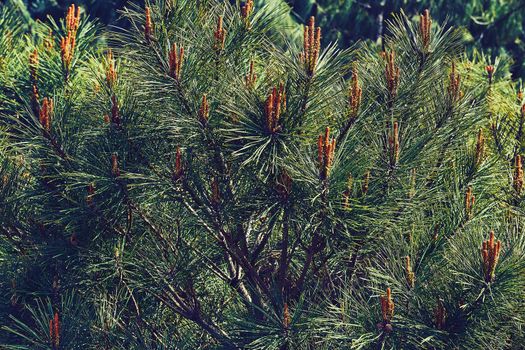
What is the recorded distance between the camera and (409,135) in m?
3.96

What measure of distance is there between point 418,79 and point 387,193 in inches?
22.9

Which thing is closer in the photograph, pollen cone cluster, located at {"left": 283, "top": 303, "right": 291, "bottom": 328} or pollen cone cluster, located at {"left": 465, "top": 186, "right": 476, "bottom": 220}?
pollen cone cluster, located at {"left": 283, "top": 303, "right": 291, "bottom": 328}

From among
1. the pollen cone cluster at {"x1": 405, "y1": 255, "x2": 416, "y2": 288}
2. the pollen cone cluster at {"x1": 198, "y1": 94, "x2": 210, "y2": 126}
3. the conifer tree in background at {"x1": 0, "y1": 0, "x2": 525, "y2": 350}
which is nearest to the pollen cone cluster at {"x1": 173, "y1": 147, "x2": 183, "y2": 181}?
the conifer tree in background at {"x1": 0, "y1": 0, "x2": 525, "y2": 350}

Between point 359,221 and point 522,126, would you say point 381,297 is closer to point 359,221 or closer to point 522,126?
point 359,221

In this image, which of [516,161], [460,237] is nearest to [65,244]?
[460,237]

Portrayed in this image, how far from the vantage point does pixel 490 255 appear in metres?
3.43

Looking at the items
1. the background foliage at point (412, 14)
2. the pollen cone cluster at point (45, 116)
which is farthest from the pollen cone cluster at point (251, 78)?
the background foliage at point (412, 14)

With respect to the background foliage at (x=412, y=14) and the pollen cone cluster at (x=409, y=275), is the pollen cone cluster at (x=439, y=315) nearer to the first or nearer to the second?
the pollen cone cluster at (x=409, y=275)

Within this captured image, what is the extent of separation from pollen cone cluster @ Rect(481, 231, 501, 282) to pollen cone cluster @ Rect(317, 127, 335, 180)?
0.58m

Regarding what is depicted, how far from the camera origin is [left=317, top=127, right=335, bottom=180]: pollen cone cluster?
11.6 feet

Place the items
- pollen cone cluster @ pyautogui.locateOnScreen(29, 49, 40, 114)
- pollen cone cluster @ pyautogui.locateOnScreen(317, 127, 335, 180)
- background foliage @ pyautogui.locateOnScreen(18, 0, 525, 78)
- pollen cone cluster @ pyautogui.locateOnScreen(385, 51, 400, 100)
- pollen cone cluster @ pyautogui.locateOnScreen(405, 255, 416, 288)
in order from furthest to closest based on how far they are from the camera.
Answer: background foliage @ pyautogui.locateOnScreen(18, 0, 525, 78) → pollen cone cluster @ pyautogui.locateOnScreen(29, 49, 40, 114) → pollen cone cluster @ pyautogui.locateOnScreen(385, 51, 400, 100) → pollen cone cluster @ pyautogui.locateOnScreen(405, 255, 416, 288) → pollen cone cluster @ pyautogui.locateOnScreen(317, 127, 335, 180)

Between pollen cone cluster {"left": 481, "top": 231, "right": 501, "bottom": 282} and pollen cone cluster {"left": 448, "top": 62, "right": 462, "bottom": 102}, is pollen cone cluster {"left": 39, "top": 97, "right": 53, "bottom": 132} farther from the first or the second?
pollen cone cluster {"left": 481, "top": 231, "right": 501, "bottom": 282}

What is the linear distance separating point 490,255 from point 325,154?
2.10 feet

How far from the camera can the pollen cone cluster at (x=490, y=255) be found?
3418mm
